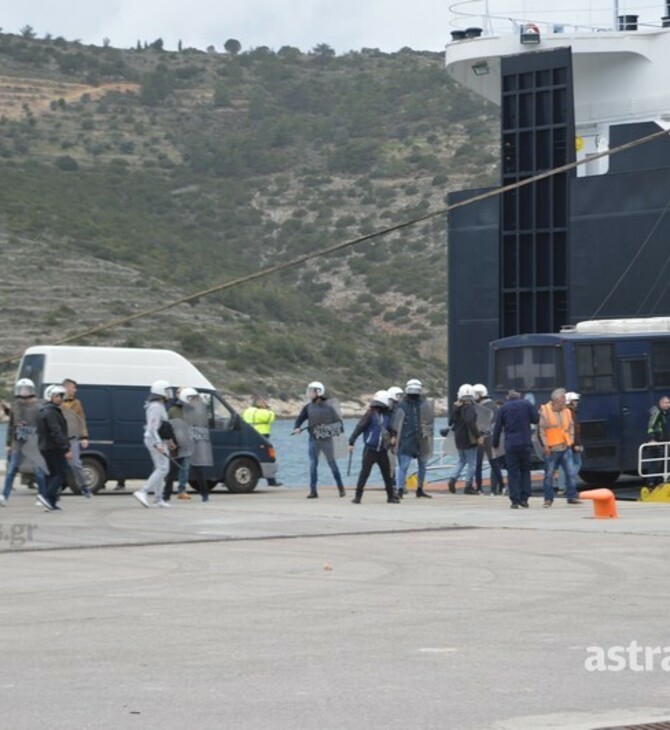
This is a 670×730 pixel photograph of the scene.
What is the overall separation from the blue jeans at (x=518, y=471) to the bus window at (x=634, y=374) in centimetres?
666

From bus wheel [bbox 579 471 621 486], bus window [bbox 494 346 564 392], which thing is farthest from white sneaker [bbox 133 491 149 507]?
bus wheel [bbox 579 471 621 486]

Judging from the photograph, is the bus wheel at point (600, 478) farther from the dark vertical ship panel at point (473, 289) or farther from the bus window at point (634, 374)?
the dark vertical ship panel at point (473, 289)

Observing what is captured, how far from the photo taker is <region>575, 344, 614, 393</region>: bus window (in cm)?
2917

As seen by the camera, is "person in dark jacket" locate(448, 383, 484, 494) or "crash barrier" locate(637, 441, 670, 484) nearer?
"person in dark jacket" locate(448, 383, 484, 494)

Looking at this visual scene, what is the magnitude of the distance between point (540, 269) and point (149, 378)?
8191mm

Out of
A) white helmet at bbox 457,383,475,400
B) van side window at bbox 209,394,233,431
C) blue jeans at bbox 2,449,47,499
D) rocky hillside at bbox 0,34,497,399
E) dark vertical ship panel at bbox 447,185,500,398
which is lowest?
blue jeans at bbox 2,449,47,499

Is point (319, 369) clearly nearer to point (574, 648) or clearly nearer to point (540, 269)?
point (540, 269)

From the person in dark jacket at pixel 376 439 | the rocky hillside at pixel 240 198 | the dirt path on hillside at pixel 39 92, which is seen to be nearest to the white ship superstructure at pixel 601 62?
the person in dark jacket at pixel 376 439

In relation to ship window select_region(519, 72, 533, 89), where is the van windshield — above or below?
below

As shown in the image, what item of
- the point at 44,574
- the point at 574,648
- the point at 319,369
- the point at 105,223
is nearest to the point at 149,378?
the point at 44,574

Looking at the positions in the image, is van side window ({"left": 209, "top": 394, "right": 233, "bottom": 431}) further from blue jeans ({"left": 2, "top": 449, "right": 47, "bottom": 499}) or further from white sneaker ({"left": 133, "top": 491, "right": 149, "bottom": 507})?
blue jeans ({"left": 2, "top": 449, "right": 47, "bottom": 499})

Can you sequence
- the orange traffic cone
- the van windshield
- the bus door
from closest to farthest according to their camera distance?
the orange traffic cone
the van windshield
the bus door

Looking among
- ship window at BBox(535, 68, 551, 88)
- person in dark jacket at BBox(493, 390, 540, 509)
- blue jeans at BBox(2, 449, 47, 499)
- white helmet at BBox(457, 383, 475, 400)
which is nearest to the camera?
blue jeans at BBox(2, 449, 47, 499)

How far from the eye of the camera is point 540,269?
33.4 meters
